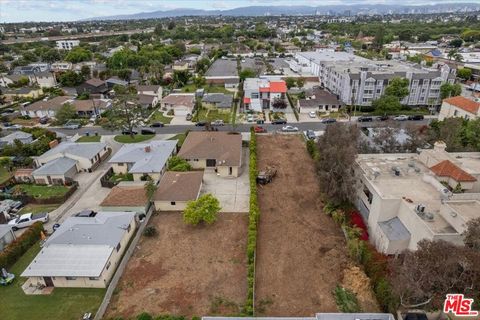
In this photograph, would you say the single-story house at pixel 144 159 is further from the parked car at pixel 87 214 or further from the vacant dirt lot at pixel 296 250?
the vacant dirt lot at pixel 296 250

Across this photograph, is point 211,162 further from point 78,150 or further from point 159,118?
point 159,118

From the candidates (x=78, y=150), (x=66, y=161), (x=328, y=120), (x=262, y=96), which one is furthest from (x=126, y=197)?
(x=262, y=96)

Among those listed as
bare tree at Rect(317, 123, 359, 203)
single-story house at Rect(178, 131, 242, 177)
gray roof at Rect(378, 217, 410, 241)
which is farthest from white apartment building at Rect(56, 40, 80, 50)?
gray roof at Rect(378, 217, 410, 241)

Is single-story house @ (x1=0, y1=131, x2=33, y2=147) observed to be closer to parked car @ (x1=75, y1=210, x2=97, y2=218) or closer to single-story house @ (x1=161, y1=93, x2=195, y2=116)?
parked car @ (x1=75, y1=210, x2=97, y2=218)

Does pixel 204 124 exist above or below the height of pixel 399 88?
below

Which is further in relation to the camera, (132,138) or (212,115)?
(212,115)

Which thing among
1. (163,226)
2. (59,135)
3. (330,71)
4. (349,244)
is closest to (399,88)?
(330,71)

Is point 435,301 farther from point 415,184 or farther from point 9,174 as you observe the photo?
point 9,174
